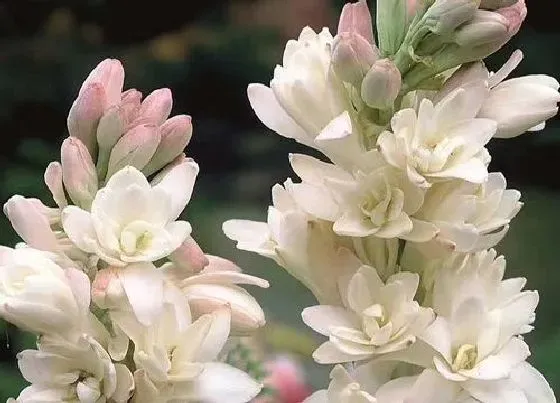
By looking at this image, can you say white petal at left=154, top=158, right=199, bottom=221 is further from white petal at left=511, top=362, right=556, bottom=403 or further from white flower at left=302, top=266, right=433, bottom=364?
white petal at left=511, top=362, right=556, bottom=403

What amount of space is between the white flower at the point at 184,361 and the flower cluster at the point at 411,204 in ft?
0.14

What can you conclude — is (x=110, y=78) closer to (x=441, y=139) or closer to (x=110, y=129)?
(x=110, y=129)

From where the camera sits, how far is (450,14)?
1.55 feet

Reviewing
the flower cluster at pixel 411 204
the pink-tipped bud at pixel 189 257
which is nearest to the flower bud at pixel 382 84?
the flower cluster at pixel 411 204

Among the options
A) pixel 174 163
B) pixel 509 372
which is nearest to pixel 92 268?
pixel 174 163

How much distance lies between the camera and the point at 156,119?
481 millimetres

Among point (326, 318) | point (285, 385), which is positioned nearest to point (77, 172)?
point (326, 318)

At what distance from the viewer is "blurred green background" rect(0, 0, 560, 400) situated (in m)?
1.38

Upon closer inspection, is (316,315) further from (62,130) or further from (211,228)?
(62,130)

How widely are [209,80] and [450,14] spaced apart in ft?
3.11

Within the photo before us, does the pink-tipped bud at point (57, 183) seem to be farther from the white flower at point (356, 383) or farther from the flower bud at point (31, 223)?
the white flower at point (356, 383)

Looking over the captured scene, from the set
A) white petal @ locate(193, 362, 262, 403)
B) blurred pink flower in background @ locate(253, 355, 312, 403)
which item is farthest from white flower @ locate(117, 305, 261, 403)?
blurred pink flower in background @ locate(253, 355, 312, 403)

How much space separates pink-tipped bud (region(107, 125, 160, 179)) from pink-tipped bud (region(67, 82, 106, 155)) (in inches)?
0.7

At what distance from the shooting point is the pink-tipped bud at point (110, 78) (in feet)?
1.57
